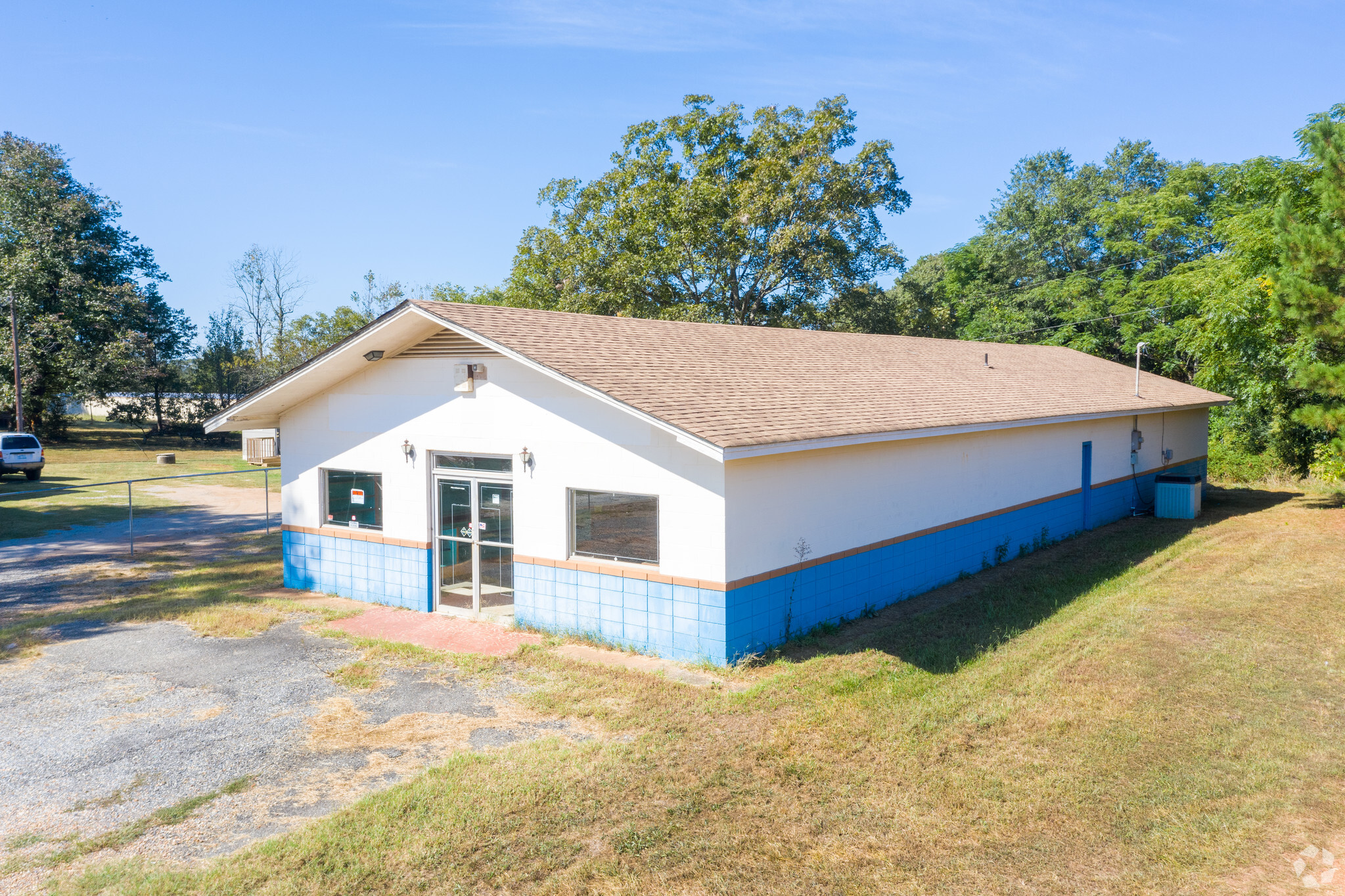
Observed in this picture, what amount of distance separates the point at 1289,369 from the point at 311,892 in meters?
25.8

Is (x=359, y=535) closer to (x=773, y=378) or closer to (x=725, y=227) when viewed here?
(x=773, y=378)

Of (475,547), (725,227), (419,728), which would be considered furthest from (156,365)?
(419,728)

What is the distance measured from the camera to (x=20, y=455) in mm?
30234

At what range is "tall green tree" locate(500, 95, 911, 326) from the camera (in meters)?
32.0

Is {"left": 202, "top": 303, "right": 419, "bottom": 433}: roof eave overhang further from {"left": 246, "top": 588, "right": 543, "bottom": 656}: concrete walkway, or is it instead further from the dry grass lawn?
the dry grass lawn

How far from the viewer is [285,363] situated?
47156 mm

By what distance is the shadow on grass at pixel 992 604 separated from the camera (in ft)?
31.6

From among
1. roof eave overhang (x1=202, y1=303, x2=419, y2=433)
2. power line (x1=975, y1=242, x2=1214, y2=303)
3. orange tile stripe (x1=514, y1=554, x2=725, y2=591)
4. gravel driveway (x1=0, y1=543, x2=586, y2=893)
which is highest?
power line (x1=975, y1=242, x2=1214, y2=303)

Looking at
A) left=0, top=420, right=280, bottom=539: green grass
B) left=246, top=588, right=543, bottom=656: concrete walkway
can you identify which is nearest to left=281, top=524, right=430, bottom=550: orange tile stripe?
left=246, top=588, right=543, bottom=656: concrete walkway

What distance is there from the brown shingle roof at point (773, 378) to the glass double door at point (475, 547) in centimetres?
225

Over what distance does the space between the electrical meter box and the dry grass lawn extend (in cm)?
964

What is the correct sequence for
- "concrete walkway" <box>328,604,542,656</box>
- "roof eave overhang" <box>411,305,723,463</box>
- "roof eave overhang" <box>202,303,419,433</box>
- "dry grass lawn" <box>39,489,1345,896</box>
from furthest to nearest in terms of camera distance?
"roof eave overhang" <box>202,303,419,433</box> < "concrete walkway" <box>328,604,542,656</box> < "roof eave overhang" <box>411,305,723,463</box> < "dry grass lawn" <box>39,489,1345,896</box>

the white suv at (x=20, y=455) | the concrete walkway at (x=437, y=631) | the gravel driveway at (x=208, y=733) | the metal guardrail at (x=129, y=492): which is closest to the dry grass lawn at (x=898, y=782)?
the gravel driveway at (x=208, y=733)

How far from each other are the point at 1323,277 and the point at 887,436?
12564 millimetres
